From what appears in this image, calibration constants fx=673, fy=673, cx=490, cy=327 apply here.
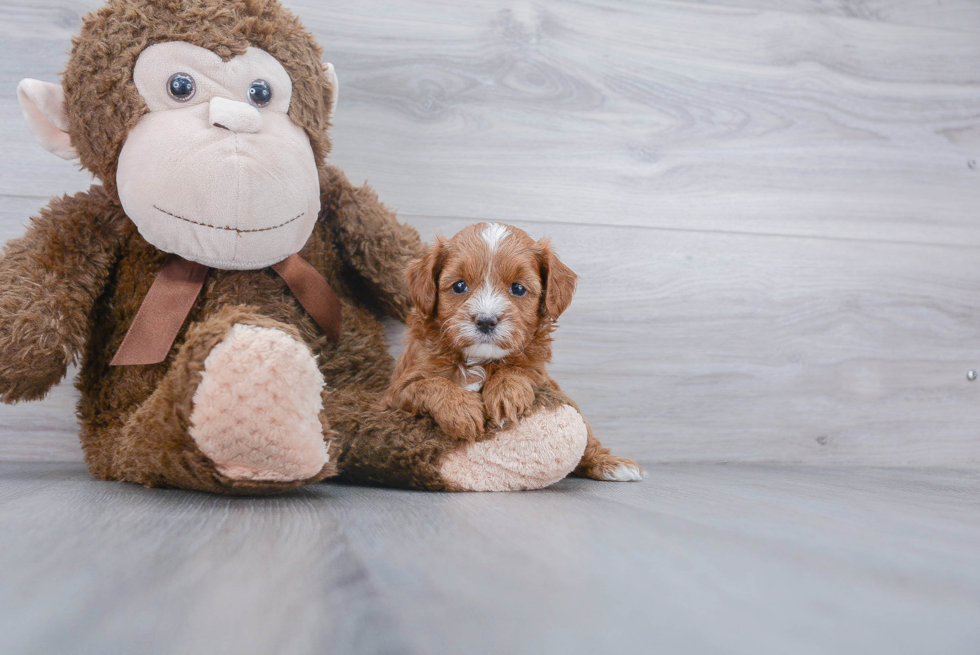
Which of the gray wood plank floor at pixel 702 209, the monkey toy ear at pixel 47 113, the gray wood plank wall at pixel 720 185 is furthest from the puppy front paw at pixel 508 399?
the monkey toy ear at pixel 47 113

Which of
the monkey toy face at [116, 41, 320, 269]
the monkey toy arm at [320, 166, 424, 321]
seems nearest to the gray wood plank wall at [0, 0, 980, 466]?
the monkey toy arm at [320, 166, 424, 321]

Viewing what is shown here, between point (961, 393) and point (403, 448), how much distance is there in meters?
1.39

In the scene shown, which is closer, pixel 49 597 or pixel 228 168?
pixel 49 597

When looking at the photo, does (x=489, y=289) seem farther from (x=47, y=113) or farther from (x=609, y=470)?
(x=47, y=113)

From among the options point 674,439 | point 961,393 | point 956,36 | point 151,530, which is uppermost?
point 956,36

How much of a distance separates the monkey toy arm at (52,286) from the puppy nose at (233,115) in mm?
266

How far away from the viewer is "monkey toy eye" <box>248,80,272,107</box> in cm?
97

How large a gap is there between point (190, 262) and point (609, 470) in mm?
748

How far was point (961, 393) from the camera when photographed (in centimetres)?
160

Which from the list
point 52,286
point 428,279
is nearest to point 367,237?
point 428,279

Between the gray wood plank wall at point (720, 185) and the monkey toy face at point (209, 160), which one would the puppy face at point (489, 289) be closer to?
the monkey toy face at point (209, 160)

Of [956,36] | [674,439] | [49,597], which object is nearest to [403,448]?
[49,597]

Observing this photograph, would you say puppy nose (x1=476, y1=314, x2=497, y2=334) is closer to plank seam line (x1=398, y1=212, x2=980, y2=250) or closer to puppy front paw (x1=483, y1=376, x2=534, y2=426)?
puppy front paw (x1=483, y1=376, x2=534, y2=426)

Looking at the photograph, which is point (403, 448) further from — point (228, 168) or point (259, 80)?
point (259, 80)
